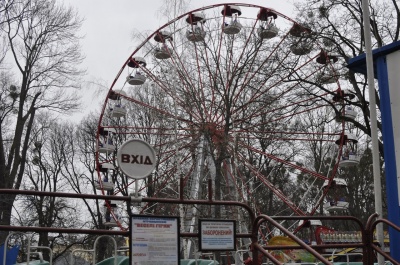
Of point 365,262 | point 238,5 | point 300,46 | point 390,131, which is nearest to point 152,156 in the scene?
point 365,262

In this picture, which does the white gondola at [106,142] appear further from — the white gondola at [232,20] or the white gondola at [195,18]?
the white gondola at [232,20]

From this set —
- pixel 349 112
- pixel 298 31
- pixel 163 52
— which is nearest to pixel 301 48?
pixel 298 31

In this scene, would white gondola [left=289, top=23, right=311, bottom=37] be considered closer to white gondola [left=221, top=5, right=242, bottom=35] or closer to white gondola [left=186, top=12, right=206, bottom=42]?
white gondola [left=221, top=5, right=242, bottom=35]

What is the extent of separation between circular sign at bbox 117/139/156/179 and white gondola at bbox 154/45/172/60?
15.2 m

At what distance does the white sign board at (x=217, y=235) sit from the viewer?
6.97m

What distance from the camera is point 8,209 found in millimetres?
25328

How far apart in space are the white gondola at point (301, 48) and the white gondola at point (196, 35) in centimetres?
351

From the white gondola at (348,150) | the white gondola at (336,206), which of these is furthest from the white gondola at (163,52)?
the white gondola at (336,206)

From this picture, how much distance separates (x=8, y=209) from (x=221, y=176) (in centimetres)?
1129

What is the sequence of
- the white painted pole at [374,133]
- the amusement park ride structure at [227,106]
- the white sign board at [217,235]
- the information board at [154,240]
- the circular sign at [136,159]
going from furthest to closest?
the amusement park ride structure at [227,106]
the white painted pole at [374,133]
the white sign board at [217,235]
the circular sign at [136,159]
the information board at [154,240]

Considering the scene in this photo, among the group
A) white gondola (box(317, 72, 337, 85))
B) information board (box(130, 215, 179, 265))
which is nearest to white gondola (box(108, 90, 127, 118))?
white gondola (box(317, 72, 337, 85))

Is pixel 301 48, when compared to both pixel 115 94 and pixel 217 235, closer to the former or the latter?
pixel 115 94

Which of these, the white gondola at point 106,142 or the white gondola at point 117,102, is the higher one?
the white gondola at point 117,102

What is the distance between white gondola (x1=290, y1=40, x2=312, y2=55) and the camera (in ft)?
65.4
